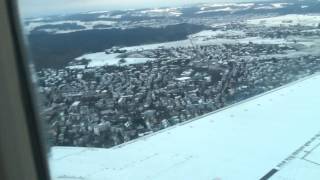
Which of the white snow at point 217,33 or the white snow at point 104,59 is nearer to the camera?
the white snow at point 104,59

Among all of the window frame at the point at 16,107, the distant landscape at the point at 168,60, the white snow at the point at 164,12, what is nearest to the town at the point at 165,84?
the distant landscape at the point at 168,60

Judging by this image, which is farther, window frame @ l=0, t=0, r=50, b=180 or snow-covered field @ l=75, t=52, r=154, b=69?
snow-covered field @ l=75, t=52, r=154, b=69

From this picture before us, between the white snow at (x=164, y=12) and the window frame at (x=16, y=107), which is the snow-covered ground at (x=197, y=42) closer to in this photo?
the white snow at (x=164, y=12)

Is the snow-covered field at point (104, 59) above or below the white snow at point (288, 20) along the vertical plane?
below


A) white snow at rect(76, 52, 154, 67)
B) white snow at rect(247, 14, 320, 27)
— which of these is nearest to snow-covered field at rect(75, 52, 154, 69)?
white snow at rect(76, 52, 154, 67)

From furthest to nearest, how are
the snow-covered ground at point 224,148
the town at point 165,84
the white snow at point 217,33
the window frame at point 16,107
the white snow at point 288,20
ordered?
the white snow at point 217,33
the white snow at point 288,20
the snow-covered ground at point 224,148
the town at point 165,84
the window frame at point 16,107

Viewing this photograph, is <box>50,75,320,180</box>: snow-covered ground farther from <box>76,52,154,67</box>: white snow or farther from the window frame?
the window frame

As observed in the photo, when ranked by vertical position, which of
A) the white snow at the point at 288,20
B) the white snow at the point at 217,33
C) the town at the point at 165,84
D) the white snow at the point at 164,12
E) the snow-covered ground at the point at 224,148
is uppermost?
the white snow at the point at 164,12

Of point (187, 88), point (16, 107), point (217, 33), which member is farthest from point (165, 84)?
point (16, 107)

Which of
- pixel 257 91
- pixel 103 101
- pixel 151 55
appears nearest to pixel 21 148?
pixel 103 101
